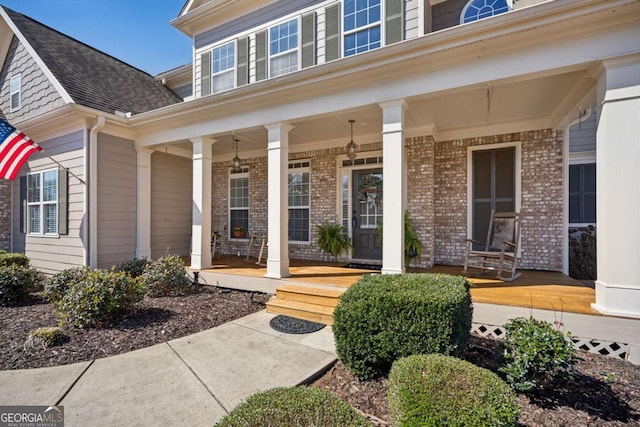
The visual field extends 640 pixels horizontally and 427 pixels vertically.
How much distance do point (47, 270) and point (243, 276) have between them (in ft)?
17.1

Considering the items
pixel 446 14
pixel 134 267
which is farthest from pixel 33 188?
pixel 446 14

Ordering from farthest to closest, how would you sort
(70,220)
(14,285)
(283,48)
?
1. (283,48)
2. (70,220)
3. (14,285)

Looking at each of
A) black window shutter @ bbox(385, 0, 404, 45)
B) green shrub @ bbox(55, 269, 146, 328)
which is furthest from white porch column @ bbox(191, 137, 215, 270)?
black window shutter @ bbox(385, 0, 404, 45)

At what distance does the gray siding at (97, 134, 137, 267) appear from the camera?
645 centimetres

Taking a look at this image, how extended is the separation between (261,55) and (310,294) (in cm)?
539

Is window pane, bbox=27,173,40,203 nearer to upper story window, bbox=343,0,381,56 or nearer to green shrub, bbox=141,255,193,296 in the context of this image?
green shrub, bbox=141,255,193,296

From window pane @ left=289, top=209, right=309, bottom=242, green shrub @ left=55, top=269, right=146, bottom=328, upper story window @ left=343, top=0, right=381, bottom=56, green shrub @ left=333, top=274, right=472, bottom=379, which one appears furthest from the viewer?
window pane @ left=289, top=209, right=309, bottom=242

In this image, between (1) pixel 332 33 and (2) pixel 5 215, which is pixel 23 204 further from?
(1) pixel 332 33

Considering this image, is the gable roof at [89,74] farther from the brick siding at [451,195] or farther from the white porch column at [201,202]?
the brick siding at [451,195]

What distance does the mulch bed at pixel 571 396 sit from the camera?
2.25 metres

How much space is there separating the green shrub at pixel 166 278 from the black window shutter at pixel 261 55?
4.35m

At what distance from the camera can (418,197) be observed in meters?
6.39

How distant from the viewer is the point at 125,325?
4035 millimetres

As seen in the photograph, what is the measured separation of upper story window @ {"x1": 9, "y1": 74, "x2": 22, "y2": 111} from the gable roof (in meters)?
1.30
